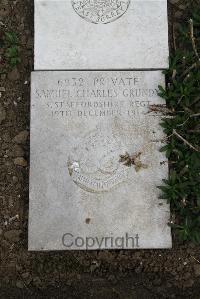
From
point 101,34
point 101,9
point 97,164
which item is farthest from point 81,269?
point 101,9

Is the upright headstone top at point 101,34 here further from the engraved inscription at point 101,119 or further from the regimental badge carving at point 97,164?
the regimental badge carving at point 97,164

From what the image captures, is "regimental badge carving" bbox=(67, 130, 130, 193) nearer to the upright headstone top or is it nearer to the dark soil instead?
the dark soil

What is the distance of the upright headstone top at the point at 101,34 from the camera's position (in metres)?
3.48

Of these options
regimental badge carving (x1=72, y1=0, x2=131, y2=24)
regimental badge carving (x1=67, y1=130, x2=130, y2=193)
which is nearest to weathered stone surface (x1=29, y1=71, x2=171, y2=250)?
regimental badge carving (x1=67, y1=130, x2=130, y2=193)

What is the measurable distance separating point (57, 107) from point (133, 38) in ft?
2.67

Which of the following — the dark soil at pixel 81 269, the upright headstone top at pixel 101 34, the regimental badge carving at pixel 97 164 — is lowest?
the dark soil at pixel 81 269

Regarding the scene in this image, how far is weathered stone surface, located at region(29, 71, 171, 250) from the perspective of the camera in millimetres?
3232

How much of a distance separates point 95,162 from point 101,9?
4.05ft

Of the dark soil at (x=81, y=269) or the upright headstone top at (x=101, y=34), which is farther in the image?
the upright headstone top at (x=101, y=34)

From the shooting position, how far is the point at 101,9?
11.7ft

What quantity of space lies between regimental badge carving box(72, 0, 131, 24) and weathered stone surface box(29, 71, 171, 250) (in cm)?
46

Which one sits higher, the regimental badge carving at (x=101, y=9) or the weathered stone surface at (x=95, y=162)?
the regimental badge carving at (x=101, y=9)

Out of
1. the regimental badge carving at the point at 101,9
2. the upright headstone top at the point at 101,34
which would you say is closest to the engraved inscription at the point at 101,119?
the upright headstone top at the point at 101,34

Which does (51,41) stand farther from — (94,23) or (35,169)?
(35,169)
